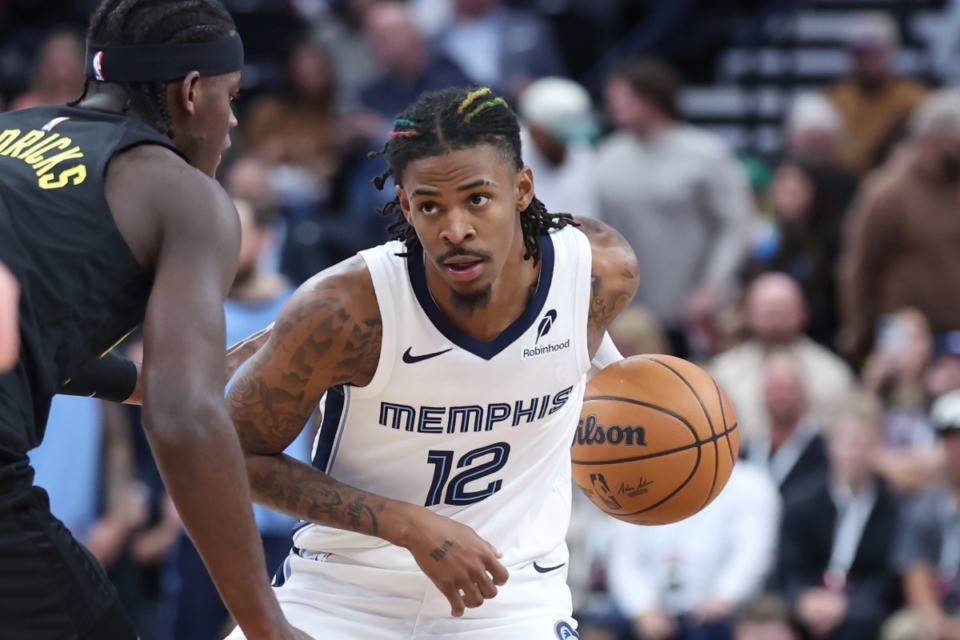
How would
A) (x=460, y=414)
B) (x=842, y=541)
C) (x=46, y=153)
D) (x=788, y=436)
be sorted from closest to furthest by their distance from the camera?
1. (x=46, y=153)
2. (x=460, y=414)
3. (x=842, y=541)
4. (x=788, y=436)

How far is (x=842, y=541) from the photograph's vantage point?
7691mm

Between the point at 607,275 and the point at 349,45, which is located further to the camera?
the point at 349,45

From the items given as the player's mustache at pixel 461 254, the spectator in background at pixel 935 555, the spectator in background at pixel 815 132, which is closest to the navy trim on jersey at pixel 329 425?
the player's mustache at pixel 461 254

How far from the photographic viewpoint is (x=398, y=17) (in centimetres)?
1044

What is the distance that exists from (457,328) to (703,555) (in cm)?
403

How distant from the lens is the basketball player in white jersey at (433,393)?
13.4 feet

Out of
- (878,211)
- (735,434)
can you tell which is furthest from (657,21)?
(735,434)

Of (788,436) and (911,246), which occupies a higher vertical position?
(911,246)

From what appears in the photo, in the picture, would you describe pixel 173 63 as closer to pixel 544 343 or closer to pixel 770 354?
pixel 544 343

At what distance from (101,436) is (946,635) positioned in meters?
4.23

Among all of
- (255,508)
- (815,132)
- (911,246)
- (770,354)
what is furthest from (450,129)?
(815,132)

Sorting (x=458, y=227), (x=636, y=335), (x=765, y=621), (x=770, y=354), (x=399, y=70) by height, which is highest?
(x=399, y=70)

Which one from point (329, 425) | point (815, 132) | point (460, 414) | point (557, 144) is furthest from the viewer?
point (815, 132)

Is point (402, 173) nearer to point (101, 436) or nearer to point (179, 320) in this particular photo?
point (179, 320)
